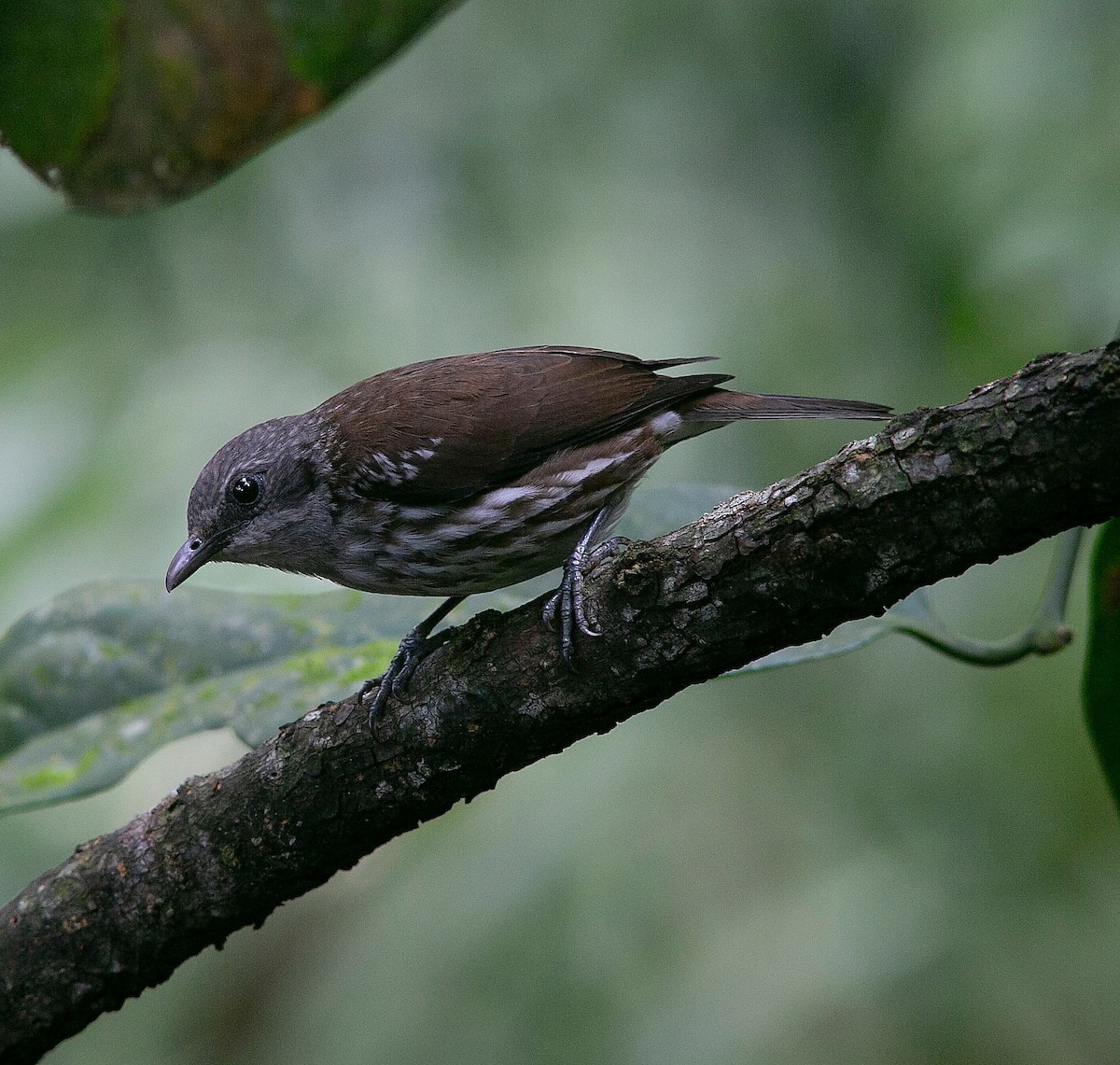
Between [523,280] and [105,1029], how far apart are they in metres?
3.91

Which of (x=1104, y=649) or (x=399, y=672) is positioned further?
(x=399, y=672)

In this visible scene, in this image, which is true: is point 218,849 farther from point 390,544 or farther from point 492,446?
point 492,446

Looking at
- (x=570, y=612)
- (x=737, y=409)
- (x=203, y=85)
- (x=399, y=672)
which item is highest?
(x=203, y=85)

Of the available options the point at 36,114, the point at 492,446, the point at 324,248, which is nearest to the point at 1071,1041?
the point at 492,446

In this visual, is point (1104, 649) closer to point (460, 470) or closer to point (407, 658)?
point (407, 658)

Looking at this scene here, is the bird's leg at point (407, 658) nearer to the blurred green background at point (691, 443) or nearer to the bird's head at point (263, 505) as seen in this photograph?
the bird's head at point (263, 505)

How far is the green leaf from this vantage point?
2.71m

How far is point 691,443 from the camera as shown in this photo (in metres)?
5.23

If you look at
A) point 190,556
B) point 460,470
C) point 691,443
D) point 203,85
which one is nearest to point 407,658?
point 460,470

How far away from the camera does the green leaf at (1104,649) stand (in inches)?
107

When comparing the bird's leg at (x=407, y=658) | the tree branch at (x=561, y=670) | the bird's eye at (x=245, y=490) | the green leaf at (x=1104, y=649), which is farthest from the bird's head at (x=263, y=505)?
the green leaf at (x=1104, y=649)

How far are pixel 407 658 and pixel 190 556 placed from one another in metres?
0.95

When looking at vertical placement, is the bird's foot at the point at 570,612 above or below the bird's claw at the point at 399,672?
above

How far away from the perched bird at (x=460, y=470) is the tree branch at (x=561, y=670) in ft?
2.12
